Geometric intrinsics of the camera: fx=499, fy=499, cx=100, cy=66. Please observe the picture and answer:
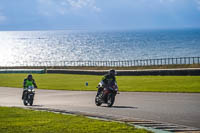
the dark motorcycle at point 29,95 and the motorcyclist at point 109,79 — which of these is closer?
the motorcyclist at point 109,79

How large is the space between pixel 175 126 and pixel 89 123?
276 centimetres

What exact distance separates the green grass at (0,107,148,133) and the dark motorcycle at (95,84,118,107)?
13.7 feet

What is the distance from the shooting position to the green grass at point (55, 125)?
14.2 metres

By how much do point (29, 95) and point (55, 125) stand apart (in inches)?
423

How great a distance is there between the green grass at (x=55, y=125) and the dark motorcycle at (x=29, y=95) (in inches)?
275

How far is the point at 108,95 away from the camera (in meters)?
22.9

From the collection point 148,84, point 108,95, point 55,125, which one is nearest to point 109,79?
point 108,95

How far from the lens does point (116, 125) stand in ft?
49.8

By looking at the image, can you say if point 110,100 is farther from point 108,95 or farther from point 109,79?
point 109,79

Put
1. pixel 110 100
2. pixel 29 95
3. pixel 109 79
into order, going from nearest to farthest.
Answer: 1. pixel 109 79
2. pixel 110 100
3. pixel 29 95

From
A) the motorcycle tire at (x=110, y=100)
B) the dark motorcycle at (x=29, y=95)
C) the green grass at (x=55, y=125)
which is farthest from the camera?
the dark motorcycle at (x=29, y=95)

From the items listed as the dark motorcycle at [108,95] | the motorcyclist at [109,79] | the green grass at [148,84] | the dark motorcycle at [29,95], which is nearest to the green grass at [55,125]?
the dark motorcycle at [108,95]

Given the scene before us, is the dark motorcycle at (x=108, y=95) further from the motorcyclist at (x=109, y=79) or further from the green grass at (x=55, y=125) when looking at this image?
the green grass at (x=55, y=125)

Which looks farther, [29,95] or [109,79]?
[29,95]
